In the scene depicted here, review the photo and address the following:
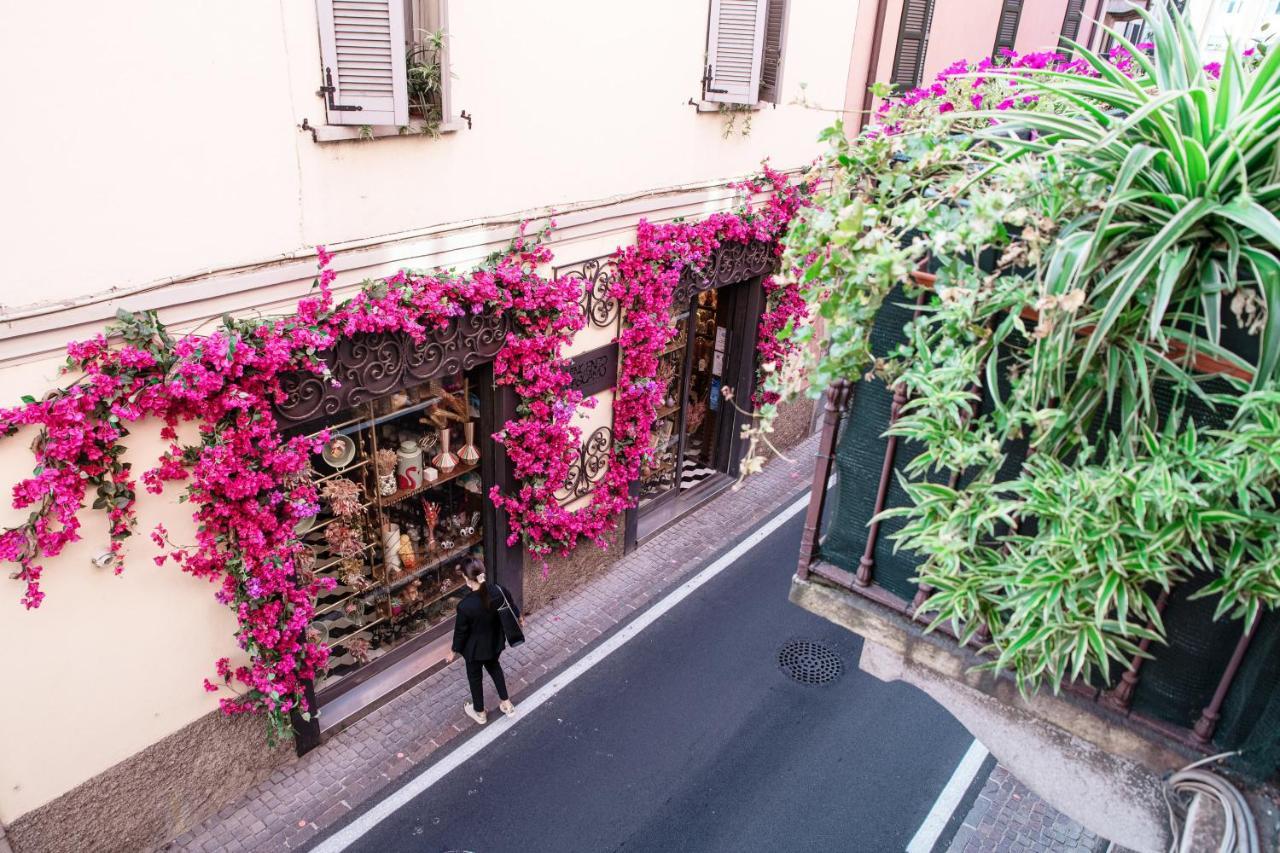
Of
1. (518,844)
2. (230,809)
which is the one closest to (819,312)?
(518,844)

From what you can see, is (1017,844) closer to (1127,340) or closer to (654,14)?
(1127,340)

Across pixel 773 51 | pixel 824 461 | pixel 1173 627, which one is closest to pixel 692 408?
pixel 773 51

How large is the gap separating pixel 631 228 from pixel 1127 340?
636 cm

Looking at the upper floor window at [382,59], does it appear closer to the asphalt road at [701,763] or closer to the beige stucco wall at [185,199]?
the beige stucco wall at [185,199]

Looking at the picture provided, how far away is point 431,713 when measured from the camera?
8.12 metres

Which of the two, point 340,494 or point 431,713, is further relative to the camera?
point 431,713

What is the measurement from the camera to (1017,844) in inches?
280

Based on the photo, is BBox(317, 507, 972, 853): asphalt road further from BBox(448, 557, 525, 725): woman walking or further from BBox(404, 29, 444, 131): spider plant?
BBox(404, 29, 444, 131): spider plant

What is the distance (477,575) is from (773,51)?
6.52 metres

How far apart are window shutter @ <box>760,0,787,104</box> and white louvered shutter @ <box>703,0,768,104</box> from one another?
338 millimetres

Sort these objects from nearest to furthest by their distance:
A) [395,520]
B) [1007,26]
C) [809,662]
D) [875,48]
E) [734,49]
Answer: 1. [395,520]
2. [734,49]
3. [809,662]
4. [875,48]
5. [1007,26]

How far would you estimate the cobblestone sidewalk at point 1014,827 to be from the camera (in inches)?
278

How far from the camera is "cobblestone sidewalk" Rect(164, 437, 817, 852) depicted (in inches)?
273

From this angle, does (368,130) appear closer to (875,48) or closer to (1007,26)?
(875,48)
